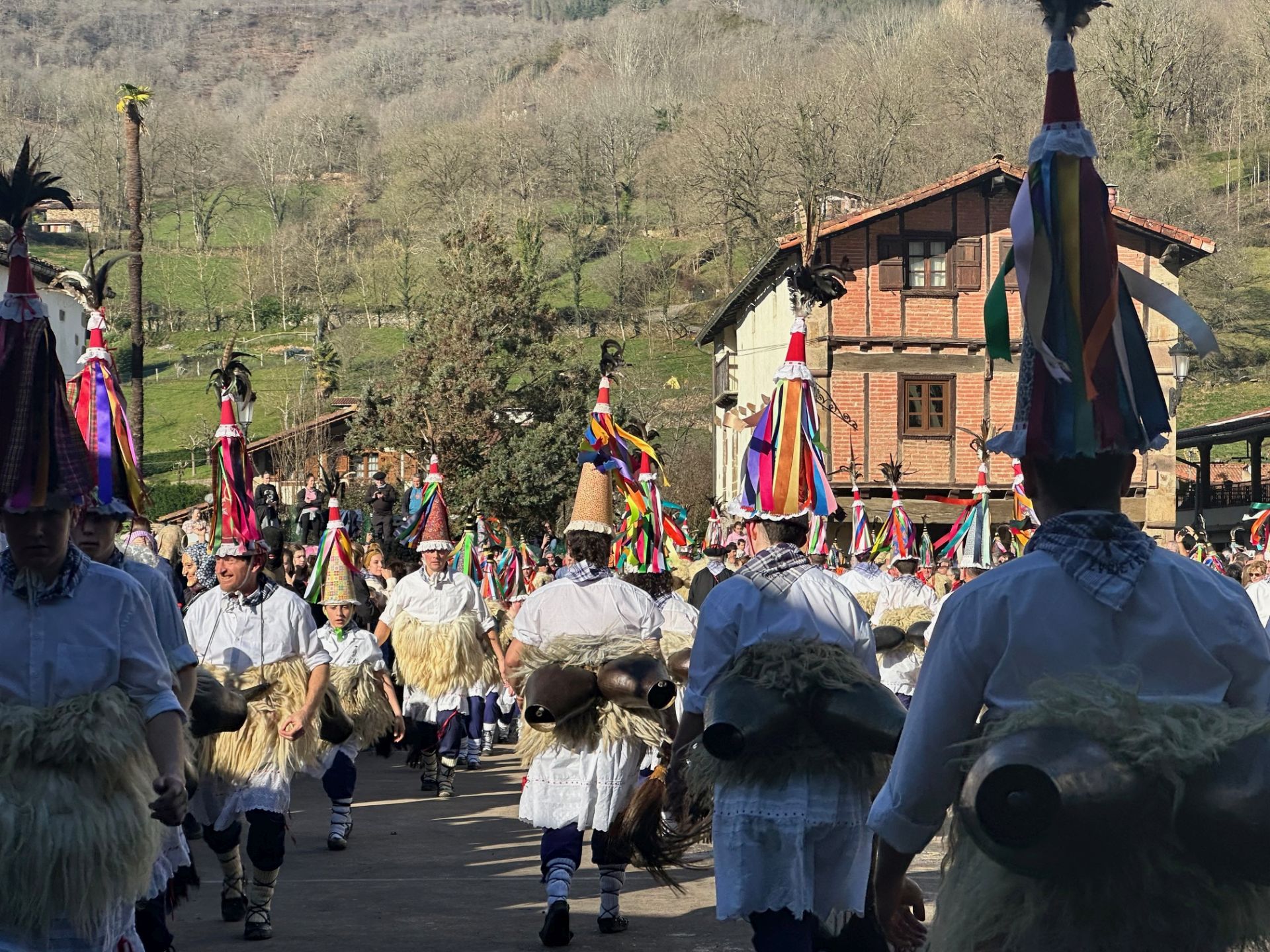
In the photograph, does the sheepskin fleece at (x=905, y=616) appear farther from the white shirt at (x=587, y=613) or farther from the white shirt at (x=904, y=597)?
the white shirt at (x=587, y=613)

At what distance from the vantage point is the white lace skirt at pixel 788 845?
623 centimetres

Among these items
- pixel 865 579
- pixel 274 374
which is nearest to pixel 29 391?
pixel 865 579

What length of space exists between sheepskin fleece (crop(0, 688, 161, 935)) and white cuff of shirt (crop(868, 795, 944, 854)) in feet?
7.66

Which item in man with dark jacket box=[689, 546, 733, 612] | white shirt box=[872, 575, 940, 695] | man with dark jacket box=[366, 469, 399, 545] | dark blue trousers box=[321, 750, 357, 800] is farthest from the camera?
man with dark jacket box=[366, 469, 399, 545]

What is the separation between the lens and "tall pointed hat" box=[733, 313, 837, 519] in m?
7.23

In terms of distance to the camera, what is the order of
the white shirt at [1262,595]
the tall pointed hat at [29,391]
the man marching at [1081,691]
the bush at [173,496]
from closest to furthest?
the man marching at [1081,691], the tall pointed hat at [29,391], the white shirt at [1262,595], the bush at [173,496]

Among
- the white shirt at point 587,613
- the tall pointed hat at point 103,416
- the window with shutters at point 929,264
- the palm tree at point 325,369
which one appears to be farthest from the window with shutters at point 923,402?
the tall pointed hat at point 103,416

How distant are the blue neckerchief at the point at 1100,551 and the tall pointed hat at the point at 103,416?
4136 mm

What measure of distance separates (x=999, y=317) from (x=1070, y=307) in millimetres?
392

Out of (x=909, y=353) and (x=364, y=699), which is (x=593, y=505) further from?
(x=909, y=353)

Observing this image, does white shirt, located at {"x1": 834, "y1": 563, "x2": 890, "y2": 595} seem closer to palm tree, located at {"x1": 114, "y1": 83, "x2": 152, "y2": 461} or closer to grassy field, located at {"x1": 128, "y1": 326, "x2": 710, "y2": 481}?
palm tree, located at {"x1": 114, "y1": 83, "x2": 152, "y2": 461}

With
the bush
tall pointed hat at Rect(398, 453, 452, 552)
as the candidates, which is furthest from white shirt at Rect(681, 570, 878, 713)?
the bush

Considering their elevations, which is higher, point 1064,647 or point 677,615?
point 1064,647

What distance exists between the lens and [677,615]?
1360 cm
